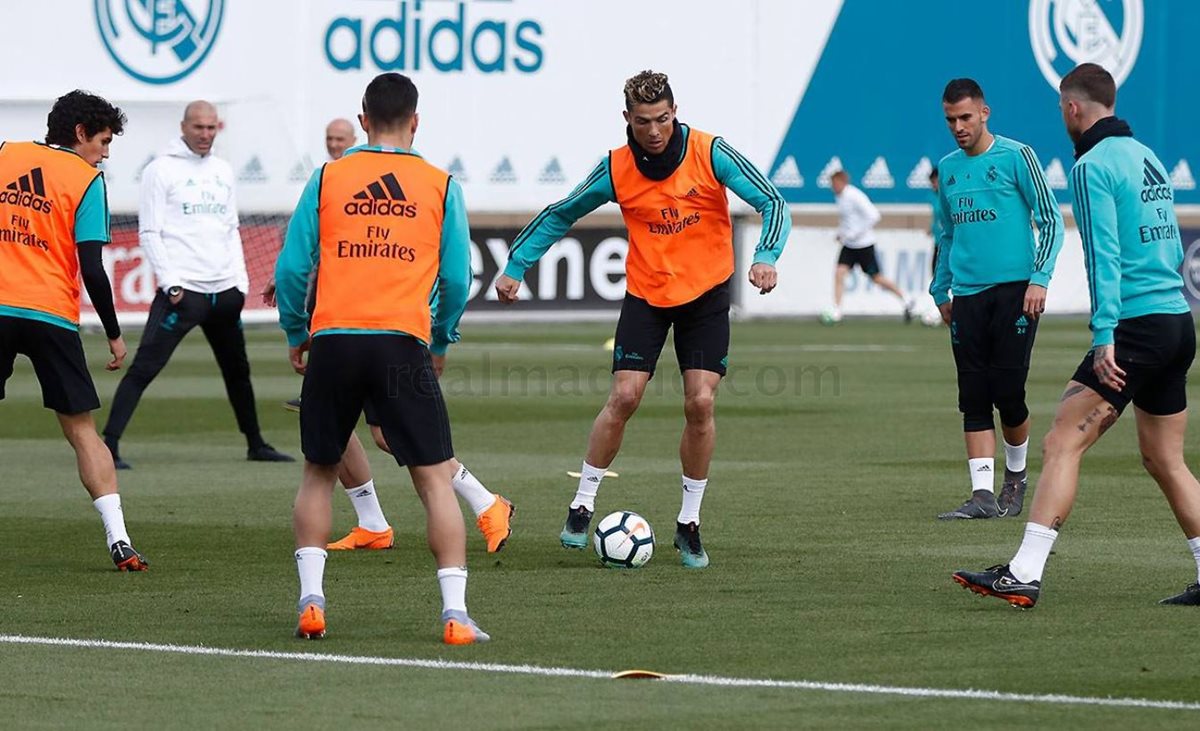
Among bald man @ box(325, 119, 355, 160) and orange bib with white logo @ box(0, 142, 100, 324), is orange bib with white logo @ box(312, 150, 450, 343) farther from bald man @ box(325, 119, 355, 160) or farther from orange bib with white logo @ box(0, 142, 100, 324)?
bald man @ box(325, 119, 355, 160)

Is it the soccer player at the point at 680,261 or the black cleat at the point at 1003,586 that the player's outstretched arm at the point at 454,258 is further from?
the black cleat at the point at 1003,586

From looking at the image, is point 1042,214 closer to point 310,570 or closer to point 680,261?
point 680,261

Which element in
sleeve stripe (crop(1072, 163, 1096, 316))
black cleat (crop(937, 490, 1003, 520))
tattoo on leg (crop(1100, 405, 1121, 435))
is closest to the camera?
sleeve stripe (crop(1072, 163, 1096, 316))

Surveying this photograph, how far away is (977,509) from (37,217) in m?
5.04

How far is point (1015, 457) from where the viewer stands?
1230 centimetres

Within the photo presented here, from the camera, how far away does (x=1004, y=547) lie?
10469mm

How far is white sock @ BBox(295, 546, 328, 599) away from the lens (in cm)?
786

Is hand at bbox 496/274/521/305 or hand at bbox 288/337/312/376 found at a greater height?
hand at bbox 496/274/521/305

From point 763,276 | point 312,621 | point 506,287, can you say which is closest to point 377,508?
point 506,287

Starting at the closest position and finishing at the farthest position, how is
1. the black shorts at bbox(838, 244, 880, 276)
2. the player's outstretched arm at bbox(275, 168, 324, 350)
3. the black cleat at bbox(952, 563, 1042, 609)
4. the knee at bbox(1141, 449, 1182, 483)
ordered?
the player's outstretched arm at bbox(275, 168, 324, 350) < the black cleat at bbox(952, 563, 1042, 609) < the knee at bbox(1141, 449, 1182, 483) < the black shorts at bbox(838, 244, 880, 276)

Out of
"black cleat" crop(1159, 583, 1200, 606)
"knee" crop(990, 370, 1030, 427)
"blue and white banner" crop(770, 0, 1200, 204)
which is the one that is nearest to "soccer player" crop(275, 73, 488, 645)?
"black cleat" crop(1159, 583, 1200, 606)

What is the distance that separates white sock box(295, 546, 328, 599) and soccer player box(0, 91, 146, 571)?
2.04 m

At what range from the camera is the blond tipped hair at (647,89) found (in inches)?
385

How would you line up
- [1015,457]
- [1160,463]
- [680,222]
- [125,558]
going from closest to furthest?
1. [1160,463]
2. [125,558]
3. [680,222]
4. [1015,457]
